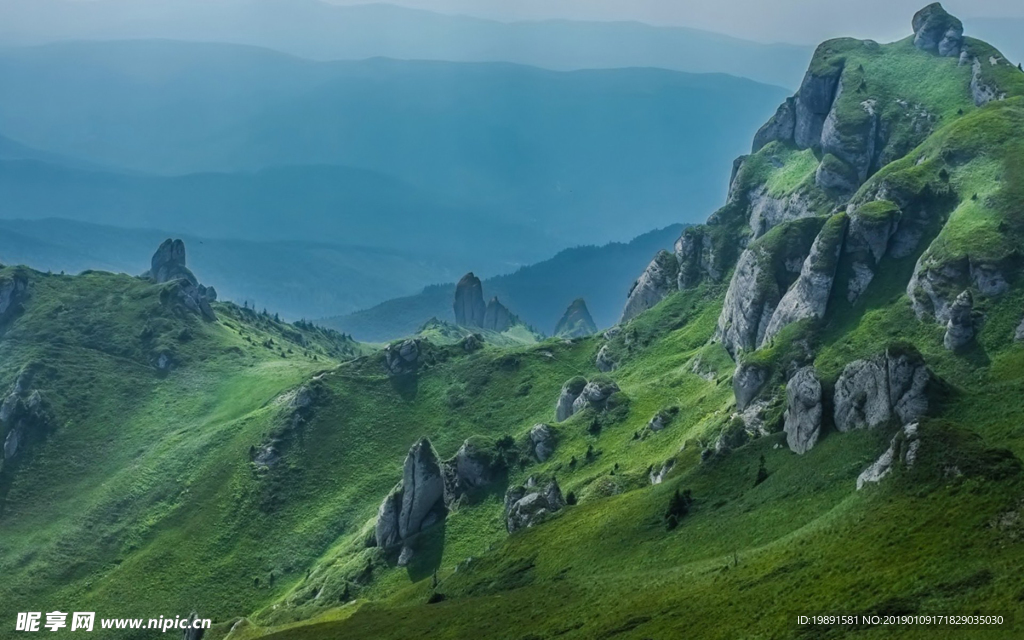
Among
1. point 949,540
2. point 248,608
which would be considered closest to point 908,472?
point 949,540

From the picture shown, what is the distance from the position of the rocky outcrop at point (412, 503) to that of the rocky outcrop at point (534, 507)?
25983mm

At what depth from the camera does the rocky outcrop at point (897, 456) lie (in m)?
98.9

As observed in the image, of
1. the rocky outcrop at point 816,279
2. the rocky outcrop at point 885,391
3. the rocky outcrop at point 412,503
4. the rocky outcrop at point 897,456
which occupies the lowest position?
the rocky outcrop at point 897,456

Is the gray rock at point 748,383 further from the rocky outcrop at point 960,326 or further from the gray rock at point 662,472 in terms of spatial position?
the rocky outcrop at point 960,326

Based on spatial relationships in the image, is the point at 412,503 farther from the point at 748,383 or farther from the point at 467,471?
the point at 748,383

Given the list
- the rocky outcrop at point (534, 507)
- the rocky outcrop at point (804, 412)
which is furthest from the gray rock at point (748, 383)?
the rocky outcrop at point (534, 507)

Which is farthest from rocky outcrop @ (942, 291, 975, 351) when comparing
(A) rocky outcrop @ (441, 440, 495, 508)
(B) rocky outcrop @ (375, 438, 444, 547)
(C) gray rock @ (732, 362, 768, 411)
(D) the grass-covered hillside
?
(B) rocky outcrop @ (375, 438, 444, 547)

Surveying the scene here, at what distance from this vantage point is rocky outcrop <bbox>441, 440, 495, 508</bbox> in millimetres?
194375

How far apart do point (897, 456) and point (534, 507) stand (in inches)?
2773

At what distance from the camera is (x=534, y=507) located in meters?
160

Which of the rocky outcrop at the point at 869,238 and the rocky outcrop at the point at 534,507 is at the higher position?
Result: the rocky outcrop at the point at 869,238

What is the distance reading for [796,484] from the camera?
116750 millimetres

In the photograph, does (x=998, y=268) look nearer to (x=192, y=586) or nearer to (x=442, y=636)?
(x=442, y=636)

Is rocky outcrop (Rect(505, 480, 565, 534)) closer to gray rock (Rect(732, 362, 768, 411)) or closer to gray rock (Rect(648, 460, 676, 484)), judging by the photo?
gray rock (Rect(648, 460, 676, 484))
